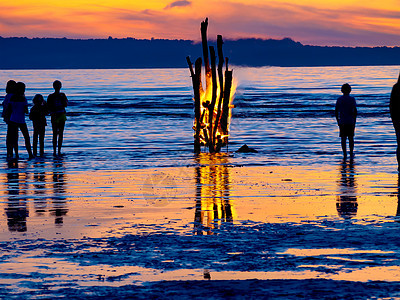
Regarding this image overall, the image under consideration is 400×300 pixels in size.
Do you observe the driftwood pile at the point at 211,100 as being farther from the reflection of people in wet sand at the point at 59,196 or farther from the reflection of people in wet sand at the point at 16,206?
the reflection of people in wet sand at the point at 16,206

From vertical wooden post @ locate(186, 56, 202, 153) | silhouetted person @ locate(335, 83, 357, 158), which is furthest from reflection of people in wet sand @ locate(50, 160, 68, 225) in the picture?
silhouetted person @ locate(335, 83, 357, 158)

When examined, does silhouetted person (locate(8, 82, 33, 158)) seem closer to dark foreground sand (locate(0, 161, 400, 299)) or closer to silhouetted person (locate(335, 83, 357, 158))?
dark foreground sand (locate(0, 161, 400, 299))

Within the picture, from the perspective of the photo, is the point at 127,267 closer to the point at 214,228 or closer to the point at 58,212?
the point at 214,228

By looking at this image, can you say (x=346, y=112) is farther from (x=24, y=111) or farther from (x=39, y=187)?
(x=39, y=187)

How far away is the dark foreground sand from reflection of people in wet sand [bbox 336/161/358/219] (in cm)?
2

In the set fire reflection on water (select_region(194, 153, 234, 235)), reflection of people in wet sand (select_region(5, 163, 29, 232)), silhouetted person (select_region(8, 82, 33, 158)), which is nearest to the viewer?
reflection of people in wet sand (select_region(5, 163, 29, 232))

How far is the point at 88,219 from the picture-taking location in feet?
27.6

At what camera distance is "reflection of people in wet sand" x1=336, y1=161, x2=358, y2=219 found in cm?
873

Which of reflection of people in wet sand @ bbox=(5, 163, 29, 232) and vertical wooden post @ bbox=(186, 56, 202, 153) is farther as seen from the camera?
vertical wooden post @ bbox=(186, 56, 202, 153)

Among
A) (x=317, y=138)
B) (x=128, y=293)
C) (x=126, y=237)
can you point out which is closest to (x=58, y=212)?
(x=126, y=237)

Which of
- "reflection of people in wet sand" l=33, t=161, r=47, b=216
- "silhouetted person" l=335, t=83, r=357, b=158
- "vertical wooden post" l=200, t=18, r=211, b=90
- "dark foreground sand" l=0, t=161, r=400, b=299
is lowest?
"reflection of people in wet sand" l=33, t=161, r=47, b=216

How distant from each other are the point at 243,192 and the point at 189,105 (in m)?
47.2

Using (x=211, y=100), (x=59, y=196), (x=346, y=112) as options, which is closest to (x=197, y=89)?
(x=211, y=100)

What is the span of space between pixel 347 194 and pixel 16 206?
173 inches
